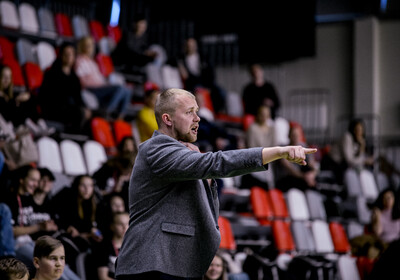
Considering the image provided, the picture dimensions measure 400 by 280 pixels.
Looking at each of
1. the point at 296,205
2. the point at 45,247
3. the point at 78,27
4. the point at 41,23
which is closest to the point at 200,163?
the point at 45,247

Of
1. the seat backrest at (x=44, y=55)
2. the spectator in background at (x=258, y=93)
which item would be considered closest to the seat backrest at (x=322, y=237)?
the spectator in background at (x=258, y=93)

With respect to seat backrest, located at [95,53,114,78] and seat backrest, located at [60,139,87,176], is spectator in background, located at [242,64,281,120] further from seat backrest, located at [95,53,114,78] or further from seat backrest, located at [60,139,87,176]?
seat backrest, located at [60,139,87,176]

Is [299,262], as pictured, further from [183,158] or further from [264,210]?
[183,158]

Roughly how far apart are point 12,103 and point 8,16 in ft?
8.35

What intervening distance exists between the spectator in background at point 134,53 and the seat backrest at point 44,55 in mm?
1158

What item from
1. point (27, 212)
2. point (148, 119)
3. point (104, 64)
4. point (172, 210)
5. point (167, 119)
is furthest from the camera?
point (104, 64)

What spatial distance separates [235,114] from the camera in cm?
995

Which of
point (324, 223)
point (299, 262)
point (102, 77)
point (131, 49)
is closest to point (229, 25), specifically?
point (131, 49)

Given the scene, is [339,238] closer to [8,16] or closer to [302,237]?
[302,237]

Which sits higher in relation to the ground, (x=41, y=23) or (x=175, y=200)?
(x=41, y=23)

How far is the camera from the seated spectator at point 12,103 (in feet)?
19.6

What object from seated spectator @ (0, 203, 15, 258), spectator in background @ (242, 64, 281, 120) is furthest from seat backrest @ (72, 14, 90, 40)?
seated spectator @ (0, 203, 15, 258)

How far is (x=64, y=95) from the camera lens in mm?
6867

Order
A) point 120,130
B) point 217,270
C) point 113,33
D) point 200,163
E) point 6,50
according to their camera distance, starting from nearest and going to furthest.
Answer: point 200,163 < point 217,270 < point 120,130 < point 6,50 < point 113,33
